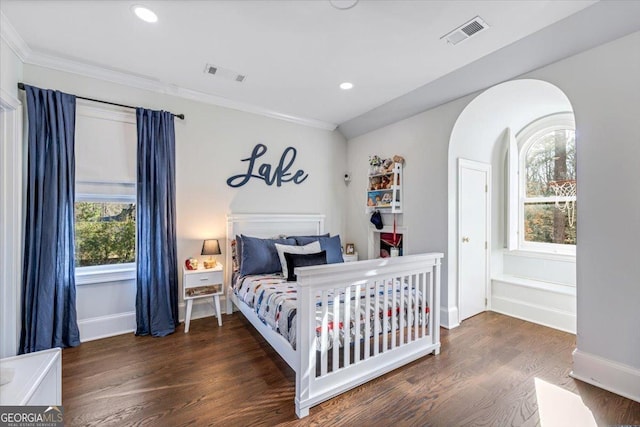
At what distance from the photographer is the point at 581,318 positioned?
216cm

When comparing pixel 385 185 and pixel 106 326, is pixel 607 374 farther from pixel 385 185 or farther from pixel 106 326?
pixel 106 326

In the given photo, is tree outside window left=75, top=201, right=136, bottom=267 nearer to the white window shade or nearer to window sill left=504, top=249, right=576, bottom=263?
the white window shade

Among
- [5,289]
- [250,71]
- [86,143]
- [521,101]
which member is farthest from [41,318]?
[521,101]

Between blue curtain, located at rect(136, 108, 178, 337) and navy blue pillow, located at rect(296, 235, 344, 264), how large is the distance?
1535mm

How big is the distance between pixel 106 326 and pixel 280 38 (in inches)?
129

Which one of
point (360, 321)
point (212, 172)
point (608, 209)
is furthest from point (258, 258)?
point (608, 209)

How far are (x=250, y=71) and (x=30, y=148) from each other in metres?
2.06

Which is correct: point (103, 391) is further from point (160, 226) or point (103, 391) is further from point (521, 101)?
point (521, 101)

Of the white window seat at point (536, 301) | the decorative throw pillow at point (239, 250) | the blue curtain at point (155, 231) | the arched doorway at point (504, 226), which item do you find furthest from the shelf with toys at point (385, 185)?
the blue curtain at point (155, 231)

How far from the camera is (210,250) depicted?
3199mm

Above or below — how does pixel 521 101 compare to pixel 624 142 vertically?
above

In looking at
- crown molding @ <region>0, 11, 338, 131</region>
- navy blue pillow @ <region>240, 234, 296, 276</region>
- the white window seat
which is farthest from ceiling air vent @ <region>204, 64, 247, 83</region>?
the white window seat

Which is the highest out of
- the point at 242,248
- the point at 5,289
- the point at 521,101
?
the point at 521,101

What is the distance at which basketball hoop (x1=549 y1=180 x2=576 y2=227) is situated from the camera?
343 cm
